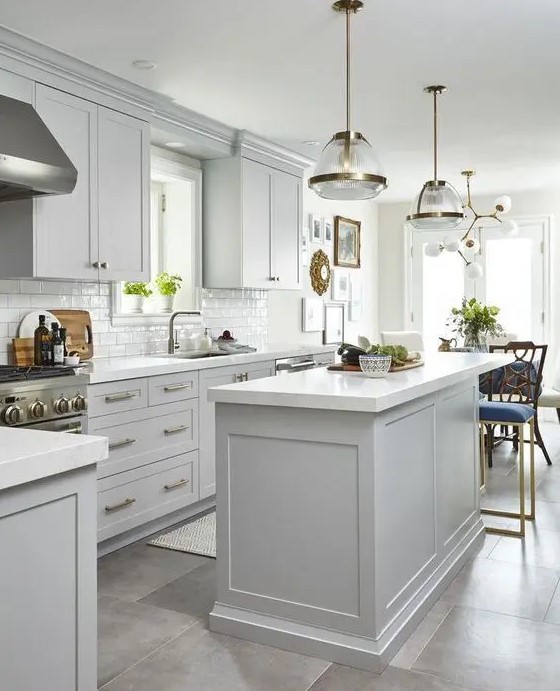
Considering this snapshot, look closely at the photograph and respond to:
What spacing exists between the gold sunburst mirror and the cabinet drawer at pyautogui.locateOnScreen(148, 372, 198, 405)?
315 cm

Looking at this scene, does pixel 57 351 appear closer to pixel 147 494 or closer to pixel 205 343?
pixel 147 494

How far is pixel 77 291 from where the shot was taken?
14.5 feet

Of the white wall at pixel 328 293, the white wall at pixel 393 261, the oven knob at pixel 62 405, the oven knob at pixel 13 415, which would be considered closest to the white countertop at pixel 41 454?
the oven knob at pixel 13 415

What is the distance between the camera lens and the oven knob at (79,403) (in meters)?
3.47

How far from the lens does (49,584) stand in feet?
5.08

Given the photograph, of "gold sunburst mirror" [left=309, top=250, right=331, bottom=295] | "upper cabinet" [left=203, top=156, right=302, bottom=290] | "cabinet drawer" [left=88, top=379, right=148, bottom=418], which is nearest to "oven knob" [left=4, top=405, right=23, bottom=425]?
"cabinet drawer" [left=88, top=379, right=148, bottom=418]

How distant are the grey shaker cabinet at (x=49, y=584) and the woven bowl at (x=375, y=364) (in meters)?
1.75

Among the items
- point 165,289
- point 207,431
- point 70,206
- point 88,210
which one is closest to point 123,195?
point 88,210

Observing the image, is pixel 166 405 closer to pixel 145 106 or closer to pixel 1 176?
pixel 1 176

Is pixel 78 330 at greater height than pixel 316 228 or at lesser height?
lesser

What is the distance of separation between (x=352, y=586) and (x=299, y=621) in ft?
0.86

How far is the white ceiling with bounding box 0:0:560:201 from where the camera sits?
3.26m

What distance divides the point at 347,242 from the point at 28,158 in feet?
16.8

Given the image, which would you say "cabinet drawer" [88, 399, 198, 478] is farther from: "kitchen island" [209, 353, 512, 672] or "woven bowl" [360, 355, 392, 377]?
"woven bowl" [360, 355, 392, 377]
